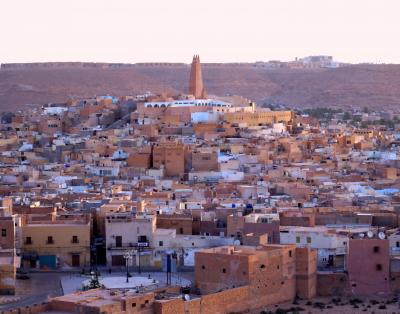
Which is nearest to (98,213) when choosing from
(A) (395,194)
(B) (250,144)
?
(A) (395,194)

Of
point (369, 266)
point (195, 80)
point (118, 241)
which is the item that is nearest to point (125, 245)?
point (118, 241)

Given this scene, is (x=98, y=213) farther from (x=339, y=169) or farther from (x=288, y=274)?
(x=339, y=169)

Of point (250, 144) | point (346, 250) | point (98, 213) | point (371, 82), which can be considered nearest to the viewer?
point (346, 250)

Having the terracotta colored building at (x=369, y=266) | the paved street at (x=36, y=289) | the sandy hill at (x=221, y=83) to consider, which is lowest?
the paved street at (x=36, y=289)

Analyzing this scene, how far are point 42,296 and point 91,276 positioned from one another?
1892 mm

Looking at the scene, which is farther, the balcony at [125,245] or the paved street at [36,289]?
the balcony at [125,245]

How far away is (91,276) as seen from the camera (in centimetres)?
2530

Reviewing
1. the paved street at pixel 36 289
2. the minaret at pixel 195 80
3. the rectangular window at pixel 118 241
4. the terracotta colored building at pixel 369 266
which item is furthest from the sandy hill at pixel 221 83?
the terracotta colored building at pixel 369 266

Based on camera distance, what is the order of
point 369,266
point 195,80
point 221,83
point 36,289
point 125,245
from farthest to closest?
point 221,83, point 195,80, point 125,245, point 369,266, point 36,289

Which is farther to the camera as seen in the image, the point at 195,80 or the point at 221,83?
the point at 221,83

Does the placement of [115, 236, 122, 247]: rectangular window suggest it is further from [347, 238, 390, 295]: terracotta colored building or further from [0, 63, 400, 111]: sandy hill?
[0, 63, 400, 111]: sandy hill

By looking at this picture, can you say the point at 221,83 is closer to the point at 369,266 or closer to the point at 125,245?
the point at 125,245

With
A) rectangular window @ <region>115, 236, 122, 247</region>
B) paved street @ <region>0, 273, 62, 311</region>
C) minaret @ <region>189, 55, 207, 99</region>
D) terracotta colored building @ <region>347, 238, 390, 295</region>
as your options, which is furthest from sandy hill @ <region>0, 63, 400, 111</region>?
terracotta colored building @ <region>347, 238, 390, 295</region>

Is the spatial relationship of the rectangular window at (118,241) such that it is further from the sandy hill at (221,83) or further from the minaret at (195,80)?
the sandy hill at (221,83)
